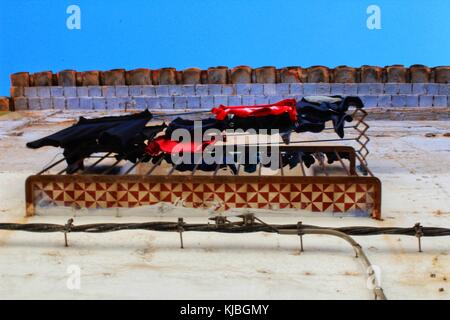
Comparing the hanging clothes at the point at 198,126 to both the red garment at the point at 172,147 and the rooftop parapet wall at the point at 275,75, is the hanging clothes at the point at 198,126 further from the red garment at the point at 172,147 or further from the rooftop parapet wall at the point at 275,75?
the rooftop parapet wall at the point at 275,75

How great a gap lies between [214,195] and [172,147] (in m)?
1.24

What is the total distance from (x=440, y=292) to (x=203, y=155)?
3.33 meters

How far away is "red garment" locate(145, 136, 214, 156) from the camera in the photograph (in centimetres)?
673

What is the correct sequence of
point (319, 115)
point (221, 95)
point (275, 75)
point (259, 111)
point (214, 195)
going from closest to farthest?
point (214, 195) → point (259, 111) → point (319, 115) → point (221, 95) → point (275, 75)

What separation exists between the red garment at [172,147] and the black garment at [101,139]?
0.09m

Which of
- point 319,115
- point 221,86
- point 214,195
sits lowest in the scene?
point 214,195

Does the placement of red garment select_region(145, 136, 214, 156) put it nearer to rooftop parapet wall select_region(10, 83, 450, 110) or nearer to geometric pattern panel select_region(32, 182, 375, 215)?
geometric pattern panel select_region(32, 182, 375, 215)

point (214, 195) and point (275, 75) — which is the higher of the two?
point (275, 75)

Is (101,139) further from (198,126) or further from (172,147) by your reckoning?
(198,126)

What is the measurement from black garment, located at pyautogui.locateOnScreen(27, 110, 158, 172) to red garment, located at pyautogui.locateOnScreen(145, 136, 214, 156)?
0.31 feet

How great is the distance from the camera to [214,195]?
19.0 feet
